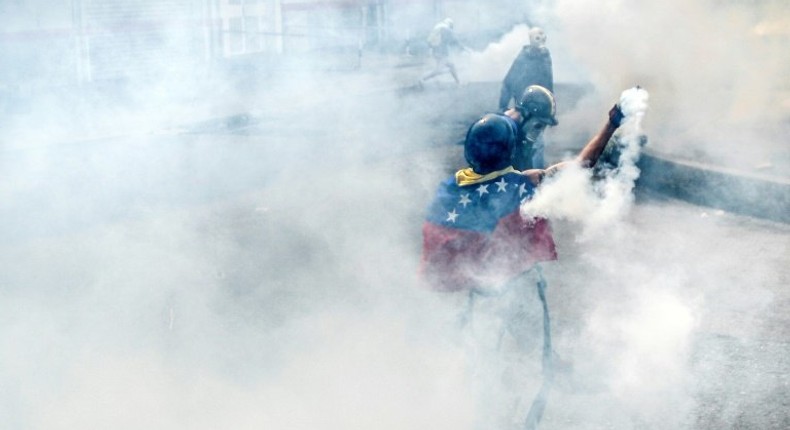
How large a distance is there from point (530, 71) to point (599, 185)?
3830 millimetres

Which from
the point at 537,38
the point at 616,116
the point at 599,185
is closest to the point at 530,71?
the point at 537,38

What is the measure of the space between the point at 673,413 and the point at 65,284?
11.7 ft

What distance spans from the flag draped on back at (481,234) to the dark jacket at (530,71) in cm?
420

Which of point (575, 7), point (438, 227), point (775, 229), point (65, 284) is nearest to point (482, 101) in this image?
point (575, 7)

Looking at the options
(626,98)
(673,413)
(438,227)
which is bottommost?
(673,413)

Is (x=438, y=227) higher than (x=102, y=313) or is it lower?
higher

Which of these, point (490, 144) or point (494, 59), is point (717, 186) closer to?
point (490, 144)

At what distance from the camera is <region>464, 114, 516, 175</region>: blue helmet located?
3.31m

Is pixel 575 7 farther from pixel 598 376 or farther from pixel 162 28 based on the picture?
pixel 598 376

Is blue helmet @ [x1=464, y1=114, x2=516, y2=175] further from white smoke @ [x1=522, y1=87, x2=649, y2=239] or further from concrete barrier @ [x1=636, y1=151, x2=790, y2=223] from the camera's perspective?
concrete barrier @ [x1=636, y1=151, x2=790, y2=223]

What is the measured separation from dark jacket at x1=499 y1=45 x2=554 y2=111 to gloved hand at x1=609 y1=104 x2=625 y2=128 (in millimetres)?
4256

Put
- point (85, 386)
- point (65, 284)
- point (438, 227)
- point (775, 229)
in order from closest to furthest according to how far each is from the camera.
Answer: point (438, 227) → point (85, 386) → point (65, 284) → point (775, 229)

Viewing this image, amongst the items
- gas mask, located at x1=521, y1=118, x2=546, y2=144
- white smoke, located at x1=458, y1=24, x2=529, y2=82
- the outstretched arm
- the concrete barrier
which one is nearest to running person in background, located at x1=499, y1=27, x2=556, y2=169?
the concrete barrier

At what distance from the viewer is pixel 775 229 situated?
6082mm
